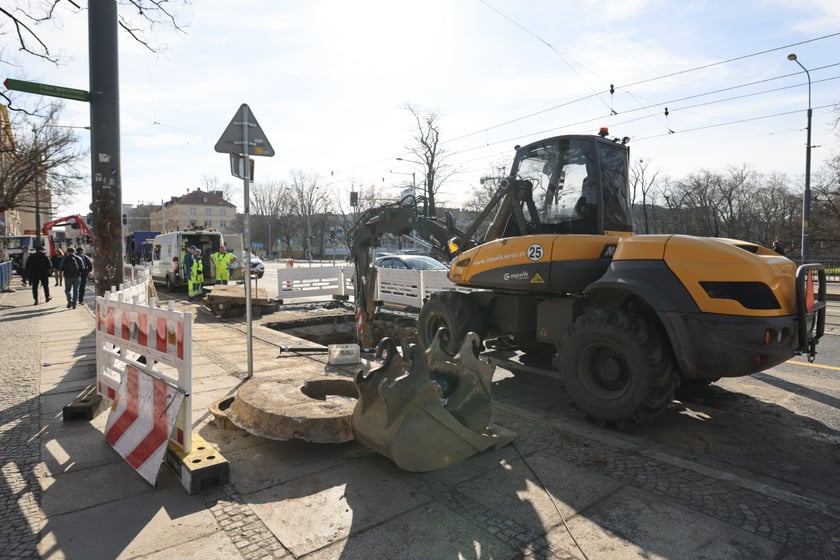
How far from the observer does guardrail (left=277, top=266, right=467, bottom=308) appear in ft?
45.0

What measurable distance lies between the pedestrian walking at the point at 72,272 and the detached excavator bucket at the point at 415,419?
13.7 m

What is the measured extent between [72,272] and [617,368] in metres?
14.9

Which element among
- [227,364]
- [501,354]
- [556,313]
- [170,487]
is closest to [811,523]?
[556,313]

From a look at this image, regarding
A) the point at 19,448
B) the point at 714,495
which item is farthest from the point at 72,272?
the point at 714,495

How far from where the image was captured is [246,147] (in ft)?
21.2

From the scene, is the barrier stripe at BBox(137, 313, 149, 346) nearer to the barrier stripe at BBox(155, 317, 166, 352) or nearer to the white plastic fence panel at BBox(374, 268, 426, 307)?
the barrier stripe at BBox(155, 317, 166, 352)

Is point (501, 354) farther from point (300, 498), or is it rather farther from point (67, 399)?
point (67, 399)

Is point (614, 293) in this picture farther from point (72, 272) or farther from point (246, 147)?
point (72, 272)

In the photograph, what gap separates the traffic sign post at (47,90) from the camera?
573 cm

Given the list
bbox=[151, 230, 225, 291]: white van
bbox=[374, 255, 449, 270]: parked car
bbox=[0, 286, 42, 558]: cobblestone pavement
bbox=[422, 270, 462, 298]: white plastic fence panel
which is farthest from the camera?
bbox=[151, 230, 225, 291]: white van

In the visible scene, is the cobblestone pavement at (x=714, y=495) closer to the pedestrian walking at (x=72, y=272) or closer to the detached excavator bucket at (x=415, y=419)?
the detached excavator bucket at (x=415, y=419)

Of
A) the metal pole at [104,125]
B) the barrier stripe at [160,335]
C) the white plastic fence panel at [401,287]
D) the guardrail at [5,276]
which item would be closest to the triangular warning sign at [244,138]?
the metal pole at [104,125]

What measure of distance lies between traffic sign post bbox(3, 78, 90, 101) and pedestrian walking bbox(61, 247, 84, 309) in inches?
376

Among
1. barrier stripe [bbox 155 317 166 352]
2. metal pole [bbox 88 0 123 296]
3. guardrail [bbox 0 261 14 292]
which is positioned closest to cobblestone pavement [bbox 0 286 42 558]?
barrier stripe [bbox 155 317 166 352]
